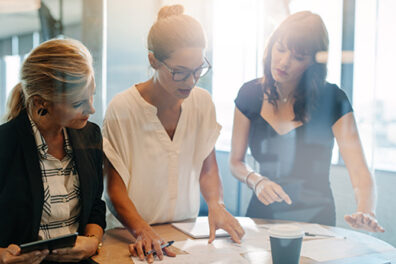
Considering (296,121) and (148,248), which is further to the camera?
(296,121)

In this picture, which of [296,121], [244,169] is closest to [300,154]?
[296,121]

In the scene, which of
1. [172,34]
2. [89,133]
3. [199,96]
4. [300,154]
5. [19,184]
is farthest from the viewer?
[300,154]

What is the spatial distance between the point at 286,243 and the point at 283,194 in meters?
0.92

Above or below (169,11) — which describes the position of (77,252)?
below

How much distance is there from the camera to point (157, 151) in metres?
1.50

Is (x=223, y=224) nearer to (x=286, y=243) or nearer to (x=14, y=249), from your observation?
(x=286, y=243)

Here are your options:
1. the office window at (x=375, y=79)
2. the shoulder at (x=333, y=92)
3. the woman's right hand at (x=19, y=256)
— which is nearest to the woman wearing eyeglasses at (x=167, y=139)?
the woman's right hand at (x=19, y=256)

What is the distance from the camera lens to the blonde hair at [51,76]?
1078mm

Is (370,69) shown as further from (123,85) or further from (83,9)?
(83,9)

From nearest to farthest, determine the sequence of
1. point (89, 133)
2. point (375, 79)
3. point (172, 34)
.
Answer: point (89, 133) → point (172, 34) → point (375, 79)

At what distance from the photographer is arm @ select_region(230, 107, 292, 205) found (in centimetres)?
179

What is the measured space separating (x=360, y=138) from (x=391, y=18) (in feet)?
1.88

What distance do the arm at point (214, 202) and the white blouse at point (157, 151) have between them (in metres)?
0.03

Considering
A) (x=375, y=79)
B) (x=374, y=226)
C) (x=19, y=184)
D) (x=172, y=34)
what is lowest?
(x=374, y=226)
